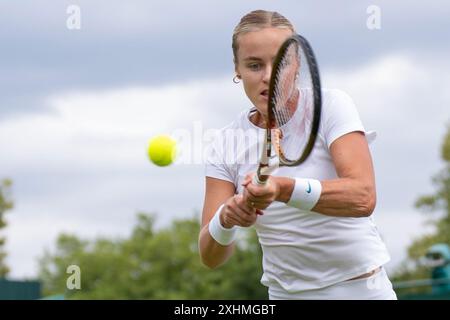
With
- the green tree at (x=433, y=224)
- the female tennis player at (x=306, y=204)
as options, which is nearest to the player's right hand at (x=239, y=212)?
the female tennis player at (x=306, y=204)

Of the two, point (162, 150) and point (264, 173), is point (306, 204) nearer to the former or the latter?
point (264, 173)

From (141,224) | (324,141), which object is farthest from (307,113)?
(141,224)

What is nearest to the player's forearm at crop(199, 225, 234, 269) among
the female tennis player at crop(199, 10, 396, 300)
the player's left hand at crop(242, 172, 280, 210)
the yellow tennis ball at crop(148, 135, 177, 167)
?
the female tennis player at crop(199, 10, 396, 300)

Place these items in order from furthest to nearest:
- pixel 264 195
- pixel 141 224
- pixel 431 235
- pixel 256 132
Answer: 1. pixel 141 224
2. pixel 431 235
3. pixel 256 132
4. pixel 264 195

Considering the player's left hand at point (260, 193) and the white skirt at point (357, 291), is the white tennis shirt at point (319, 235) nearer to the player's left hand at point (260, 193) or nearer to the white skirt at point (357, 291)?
the white skirt at point (357, 291)

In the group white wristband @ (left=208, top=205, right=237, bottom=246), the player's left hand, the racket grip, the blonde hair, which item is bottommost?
white wristband @ (left=208, top=205, right=237, bottom=246)

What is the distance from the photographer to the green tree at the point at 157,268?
38.5m

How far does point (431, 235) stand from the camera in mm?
32969

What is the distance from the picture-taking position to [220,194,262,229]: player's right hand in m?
4.02

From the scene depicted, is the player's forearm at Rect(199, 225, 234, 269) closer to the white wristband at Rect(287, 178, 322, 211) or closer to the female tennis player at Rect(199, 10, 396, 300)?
the female tennis player at Rect(199, 10, 396, 300)

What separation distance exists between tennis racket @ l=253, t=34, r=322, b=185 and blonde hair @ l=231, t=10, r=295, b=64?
258mm
